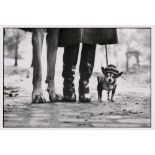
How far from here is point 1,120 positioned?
4.40 metres

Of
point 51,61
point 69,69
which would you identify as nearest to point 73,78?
point 69,69

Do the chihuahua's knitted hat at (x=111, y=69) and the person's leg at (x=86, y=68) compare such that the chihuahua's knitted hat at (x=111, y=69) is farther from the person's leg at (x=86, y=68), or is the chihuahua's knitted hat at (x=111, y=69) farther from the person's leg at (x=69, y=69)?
the person's leg at (x=69, y=69)

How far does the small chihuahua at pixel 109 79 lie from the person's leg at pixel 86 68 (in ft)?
0.42

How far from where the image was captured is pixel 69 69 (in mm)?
4406

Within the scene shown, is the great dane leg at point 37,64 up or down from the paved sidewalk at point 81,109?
up

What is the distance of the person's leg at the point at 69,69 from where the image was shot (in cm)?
A: 439

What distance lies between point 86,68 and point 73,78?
18cm

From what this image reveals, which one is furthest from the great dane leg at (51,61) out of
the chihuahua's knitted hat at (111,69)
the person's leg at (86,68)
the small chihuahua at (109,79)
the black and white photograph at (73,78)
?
the chihuahua's knitted hat at (111,69)

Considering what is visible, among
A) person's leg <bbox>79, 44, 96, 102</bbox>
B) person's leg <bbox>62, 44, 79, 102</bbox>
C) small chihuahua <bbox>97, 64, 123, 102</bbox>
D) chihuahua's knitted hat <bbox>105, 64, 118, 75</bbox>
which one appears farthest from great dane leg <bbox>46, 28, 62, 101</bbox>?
chihuahua's knitted hat <bbox>105, 64, 118, 75</bbox>

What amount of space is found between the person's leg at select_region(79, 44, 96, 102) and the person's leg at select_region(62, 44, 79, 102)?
0.08 meters

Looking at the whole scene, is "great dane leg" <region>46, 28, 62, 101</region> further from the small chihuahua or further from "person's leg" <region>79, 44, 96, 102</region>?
→ the small chihuahua
